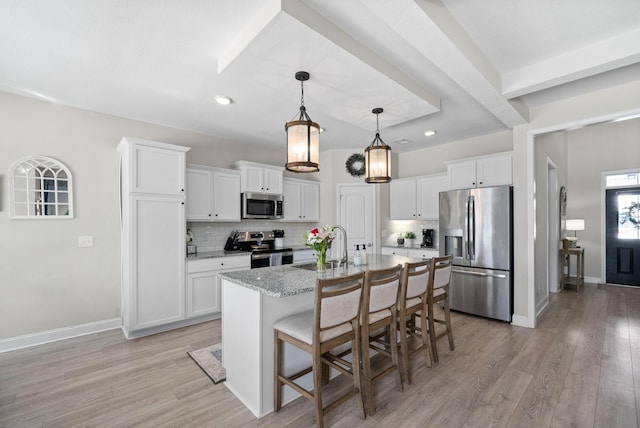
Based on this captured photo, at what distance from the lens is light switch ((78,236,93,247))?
Answer: 3.54 metres

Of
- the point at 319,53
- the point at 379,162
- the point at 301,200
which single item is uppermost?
the point at 319,53

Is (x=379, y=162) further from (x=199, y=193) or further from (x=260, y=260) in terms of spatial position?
(x=199, y=193)

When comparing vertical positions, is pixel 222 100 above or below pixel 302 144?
above

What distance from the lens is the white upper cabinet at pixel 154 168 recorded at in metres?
3.38

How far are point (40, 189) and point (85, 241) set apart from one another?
718 millimetres

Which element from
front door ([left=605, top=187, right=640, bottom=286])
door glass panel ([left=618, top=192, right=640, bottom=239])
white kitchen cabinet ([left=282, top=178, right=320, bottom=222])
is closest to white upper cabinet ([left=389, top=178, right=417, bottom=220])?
white kitchen cabinet ([left=282, top=178, right=320, bottom=222])

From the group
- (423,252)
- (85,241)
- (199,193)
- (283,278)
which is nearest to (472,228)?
(423,252)

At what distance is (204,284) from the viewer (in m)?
3.93

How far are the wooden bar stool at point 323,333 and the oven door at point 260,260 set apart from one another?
7.40ft

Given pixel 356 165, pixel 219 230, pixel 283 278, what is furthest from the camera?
pixel 356 165

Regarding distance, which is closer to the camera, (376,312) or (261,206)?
(376,312)

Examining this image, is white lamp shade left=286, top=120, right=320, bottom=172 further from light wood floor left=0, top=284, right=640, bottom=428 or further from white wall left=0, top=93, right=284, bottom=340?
white wall left=0, top=93, right=284, bottom=340

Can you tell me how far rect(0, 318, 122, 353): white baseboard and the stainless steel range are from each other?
5.69ft

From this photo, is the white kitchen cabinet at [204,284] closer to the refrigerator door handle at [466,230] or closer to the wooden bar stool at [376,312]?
the wooden bar stool at [376,312]
